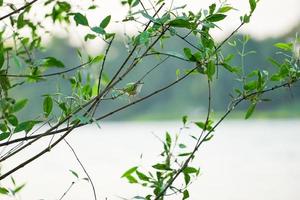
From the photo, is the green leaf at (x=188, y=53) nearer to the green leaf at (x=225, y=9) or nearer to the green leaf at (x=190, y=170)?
the green leaf at (x=225, y=9)

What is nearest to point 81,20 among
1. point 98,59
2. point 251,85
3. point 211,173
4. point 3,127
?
point 98,59

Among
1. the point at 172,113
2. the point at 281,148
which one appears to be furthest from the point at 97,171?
the point at 172,113

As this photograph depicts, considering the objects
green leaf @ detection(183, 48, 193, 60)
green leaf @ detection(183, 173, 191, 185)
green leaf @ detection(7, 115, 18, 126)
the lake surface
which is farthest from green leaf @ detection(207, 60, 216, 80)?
the lake surface

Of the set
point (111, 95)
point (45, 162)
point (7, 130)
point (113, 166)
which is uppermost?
point (111, 95)

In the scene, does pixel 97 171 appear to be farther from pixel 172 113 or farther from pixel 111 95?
pixel 172 113

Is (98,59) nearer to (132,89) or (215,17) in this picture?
(132,89)

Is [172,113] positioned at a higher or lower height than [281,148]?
lower

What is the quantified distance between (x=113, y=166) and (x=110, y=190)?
2.29 meters

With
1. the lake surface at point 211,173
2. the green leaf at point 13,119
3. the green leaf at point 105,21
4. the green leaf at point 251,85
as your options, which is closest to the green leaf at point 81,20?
the green leaf at point 105,21

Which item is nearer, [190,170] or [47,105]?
[47,105]

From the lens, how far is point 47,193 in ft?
17.7

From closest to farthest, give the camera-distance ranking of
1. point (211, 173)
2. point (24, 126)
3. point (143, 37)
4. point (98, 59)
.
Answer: point (143, 37) < point (24, 126) < point (98, 59) < point (211, 173)

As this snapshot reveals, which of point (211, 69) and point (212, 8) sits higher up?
point (212, 8)

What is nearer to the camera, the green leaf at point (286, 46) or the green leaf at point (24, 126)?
the green leaf at point (24, 126)
